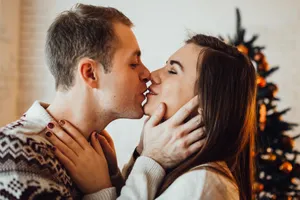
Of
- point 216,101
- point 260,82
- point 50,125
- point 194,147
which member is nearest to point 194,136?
point 194,147

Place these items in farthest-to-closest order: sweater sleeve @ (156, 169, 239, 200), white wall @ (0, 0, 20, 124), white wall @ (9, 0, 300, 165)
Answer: white wall @ (9, 0, 300, 165)
white wall @ (0, 0, 20, 124)
sweater sleeve @ (156, 169, 239, 200)

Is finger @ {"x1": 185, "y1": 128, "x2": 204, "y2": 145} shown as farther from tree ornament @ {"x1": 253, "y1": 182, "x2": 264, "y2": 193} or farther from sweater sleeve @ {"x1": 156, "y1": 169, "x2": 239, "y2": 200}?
tree ornament @ {"x1": 253, "y1": 182, "x2": 264, "y2": 193}

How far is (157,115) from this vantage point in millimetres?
1529

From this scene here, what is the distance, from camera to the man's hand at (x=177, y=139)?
57.3 inches

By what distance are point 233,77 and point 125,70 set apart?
1.23 feet

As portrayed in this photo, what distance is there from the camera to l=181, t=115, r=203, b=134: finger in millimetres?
1461

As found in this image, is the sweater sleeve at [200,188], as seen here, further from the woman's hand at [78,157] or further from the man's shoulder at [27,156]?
the man's shoulder at [27,156]

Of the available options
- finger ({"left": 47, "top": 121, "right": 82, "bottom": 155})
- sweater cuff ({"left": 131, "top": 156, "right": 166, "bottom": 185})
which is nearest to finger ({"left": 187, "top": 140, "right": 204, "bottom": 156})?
sweater cuff ({"left": 131, "top": 156, "right": 166, "bottom": 185})

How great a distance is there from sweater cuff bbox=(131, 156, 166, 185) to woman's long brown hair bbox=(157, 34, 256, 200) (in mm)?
31

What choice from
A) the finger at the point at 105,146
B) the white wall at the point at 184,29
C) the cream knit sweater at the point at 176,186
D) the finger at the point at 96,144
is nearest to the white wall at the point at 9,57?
the white wall at the point at 184,29

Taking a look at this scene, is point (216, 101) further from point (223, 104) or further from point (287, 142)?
point (287, 142)

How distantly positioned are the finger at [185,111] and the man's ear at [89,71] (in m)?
0.30

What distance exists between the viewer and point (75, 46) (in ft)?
4.77

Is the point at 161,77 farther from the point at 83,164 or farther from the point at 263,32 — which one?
the point at 263,32
